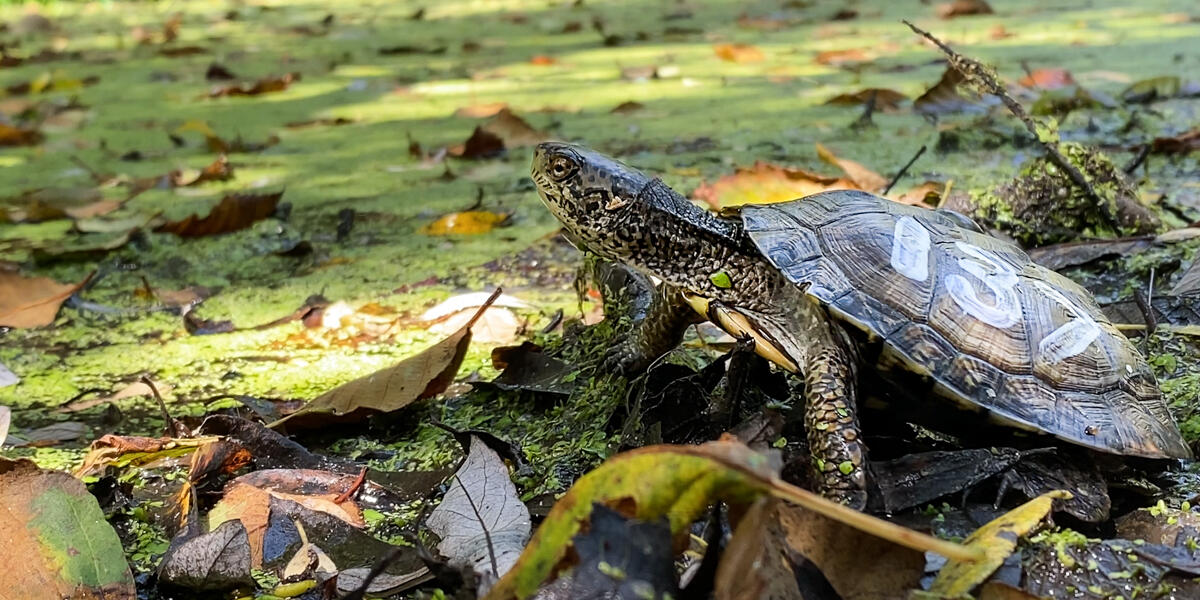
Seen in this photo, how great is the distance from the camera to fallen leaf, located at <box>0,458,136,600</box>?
3.81 feet

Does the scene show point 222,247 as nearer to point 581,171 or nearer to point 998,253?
point 581,171

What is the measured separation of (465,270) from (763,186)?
30.8 inches

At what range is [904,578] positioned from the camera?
1.04m

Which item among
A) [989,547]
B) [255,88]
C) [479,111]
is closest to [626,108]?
[479,111]

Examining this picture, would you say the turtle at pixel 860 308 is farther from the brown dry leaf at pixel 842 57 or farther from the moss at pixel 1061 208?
the brown dry leaf at pixel 842 57

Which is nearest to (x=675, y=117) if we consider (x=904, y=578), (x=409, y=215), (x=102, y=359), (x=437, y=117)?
(x=437, y=117)

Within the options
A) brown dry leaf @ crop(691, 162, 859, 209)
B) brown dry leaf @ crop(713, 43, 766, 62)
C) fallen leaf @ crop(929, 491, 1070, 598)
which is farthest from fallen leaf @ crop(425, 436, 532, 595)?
brown dry leaf @ crop(713, 43, 766, 62)

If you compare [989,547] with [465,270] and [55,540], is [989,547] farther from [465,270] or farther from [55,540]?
[465,270]

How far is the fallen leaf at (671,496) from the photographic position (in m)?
0.83

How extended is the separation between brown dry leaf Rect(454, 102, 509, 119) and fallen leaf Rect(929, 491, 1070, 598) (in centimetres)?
346

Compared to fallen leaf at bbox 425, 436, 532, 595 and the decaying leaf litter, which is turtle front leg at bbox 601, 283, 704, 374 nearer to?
the decaying leaf litter

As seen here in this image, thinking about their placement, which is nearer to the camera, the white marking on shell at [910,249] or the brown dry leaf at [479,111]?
the white marking on shell at [910,249]

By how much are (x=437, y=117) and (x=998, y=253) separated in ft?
10.4

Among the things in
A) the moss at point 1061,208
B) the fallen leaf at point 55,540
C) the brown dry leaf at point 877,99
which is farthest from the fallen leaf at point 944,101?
the fallen leaf at point 55,540
